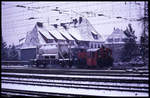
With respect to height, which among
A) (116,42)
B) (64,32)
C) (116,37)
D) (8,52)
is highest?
(64,32)

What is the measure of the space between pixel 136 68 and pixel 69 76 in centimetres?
171

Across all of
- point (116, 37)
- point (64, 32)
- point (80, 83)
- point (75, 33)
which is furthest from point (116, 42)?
point (80, 83)

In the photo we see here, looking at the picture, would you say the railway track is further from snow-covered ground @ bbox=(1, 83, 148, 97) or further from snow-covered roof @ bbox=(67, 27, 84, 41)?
snow-covered roof @ bbox=(67, 27, 84, 41)

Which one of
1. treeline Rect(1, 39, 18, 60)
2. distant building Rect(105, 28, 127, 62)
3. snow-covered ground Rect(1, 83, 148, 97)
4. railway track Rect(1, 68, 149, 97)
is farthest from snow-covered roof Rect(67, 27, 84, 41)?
treeline Rect(1, 39, 18, 60)

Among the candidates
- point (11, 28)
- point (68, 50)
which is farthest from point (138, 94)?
point (11, 28)

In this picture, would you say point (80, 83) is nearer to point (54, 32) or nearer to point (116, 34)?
point (54, 32)

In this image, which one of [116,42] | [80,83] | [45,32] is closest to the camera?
[116,42]

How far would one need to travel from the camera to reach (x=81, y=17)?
539cm

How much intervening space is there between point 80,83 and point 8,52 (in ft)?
6.40

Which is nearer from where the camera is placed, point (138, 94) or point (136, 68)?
point (138, 94)

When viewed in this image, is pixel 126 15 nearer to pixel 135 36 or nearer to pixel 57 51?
pixel 135 36

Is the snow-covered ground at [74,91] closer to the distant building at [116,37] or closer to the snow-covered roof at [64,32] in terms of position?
the distant building at [116,37]

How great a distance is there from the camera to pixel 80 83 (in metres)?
6.21

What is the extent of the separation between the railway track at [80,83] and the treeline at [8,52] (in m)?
0.81
